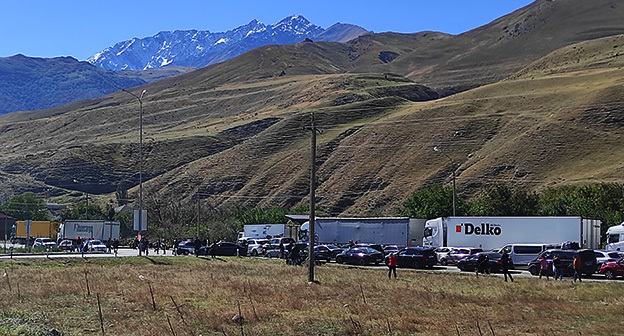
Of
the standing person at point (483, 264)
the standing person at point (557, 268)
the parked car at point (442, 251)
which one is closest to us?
the standing person at point (557, 268)

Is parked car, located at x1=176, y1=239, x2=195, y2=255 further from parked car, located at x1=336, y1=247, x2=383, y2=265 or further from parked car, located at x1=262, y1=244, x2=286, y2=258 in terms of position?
parked car, located at x1=336, y1=247, x2=383, y2=265

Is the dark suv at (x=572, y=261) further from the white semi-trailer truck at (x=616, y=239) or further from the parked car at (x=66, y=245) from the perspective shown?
the parked car at (x=66, y=245)

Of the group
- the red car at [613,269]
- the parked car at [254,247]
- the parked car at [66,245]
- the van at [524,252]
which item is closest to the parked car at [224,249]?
the parked car at [254,247]

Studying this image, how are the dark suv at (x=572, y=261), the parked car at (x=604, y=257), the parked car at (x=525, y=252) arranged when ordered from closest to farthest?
the dark suv at (x=572, y=261) < the parked car at (x=604, y=257) < the parked car at (x=525, y=252)

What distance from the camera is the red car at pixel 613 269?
124 feet

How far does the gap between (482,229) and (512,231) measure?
230 cm

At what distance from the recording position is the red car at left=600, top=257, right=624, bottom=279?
124ft

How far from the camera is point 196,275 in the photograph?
35.1 m

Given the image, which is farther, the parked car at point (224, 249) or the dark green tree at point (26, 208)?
the dark green tree at point (26, 208)

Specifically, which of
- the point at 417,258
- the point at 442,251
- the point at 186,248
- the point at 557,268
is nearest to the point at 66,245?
the point at 186,248

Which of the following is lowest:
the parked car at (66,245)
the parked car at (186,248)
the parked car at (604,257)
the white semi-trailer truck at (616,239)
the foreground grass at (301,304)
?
the parked car at (66,245)

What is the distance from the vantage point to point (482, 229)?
2005 inches

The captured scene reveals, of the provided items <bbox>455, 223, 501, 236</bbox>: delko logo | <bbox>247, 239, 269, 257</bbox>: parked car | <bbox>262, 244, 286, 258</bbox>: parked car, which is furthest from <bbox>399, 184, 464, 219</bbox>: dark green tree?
<bbox>455, 223, 501, 236</bbox>: delko logo

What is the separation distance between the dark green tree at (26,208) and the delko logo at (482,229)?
79.0 m
